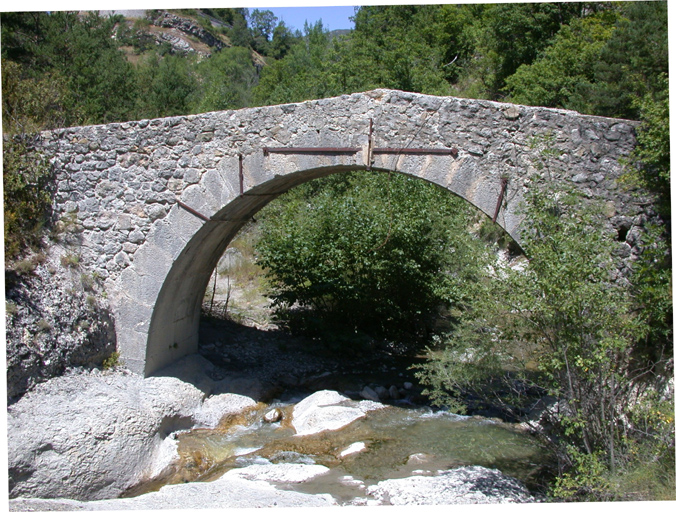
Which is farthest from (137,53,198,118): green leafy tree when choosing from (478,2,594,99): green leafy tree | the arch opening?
(478,2,594,99): green leafy tree

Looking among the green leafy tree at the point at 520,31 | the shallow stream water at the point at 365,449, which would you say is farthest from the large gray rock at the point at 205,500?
the green leafy tree at the point at 520,31

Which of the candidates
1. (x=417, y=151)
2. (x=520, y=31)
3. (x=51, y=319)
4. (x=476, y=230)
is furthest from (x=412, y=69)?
(x=51, y=319)

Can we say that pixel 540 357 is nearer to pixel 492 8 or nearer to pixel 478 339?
pixel 478 339

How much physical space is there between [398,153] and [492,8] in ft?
54.5

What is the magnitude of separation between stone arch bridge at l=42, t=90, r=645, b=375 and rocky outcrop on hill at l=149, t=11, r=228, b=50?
43252 mm

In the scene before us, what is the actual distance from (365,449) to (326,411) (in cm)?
91

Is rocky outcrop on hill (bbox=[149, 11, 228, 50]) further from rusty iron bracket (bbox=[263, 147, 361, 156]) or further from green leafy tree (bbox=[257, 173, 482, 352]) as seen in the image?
rusty iron bracket (bbox=[263, 147, 361, 156])

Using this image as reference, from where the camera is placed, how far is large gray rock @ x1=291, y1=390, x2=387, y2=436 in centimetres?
658

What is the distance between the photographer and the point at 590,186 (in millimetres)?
4797

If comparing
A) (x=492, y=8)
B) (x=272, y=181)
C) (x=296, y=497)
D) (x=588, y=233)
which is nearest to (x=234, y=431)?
(x=296, y=497)

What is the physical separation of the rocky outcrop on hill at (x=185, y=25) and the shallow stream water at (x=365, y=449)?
4476cm

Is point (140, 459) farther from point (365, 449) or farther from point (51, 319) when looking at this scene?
point (365, 449)

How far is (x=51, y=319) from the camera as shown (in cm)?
598

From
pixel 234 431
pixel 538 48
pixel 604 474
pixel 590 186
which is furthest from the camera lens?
pixel 538 48
